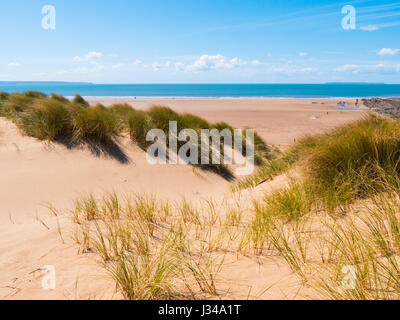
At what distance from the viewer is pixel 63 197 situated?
5.72 m

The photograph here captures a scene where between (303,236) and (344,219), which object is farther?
(344,219)

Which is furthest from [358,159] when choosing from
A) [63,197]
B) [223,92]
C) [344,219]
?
[223,92]

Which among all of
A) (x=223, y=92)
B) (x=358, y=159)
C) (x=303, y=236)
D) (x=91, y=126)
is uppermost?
(x=223, y=92)

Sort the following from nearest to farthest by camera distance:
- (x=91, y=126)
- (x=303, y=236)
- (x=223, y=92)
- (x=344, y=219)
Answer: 1. (x=303, y=236)
2. (x=344, y=219)
3. (x=91, y=126)
4. (x=223, y=92)

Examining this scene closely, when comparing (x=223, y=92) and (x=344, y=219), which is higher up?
(x=223, y=92)

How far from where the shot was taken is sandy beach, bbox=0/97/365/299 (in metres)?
2.09

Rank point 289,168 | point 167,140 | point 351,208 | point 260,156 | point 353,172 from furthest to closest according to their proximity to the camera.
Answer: point 260,156, point 167,140, point 289,168, point 353,172, point 351,208

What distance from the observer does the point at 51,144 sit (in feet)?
23.0

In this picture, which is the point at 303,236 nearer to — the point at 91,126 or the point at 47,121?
the point at 91,126

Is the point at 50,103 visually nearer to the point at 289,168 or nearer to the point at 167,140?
the point at 167,140

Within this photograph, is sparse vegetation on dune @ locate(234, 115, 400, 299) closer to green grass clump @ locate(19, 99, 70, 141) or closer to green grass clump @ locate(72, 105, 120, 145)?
green grass clump @ locate(72, 105, 120, 145)

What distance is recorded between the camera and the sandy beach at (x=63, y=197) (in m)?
2.09
